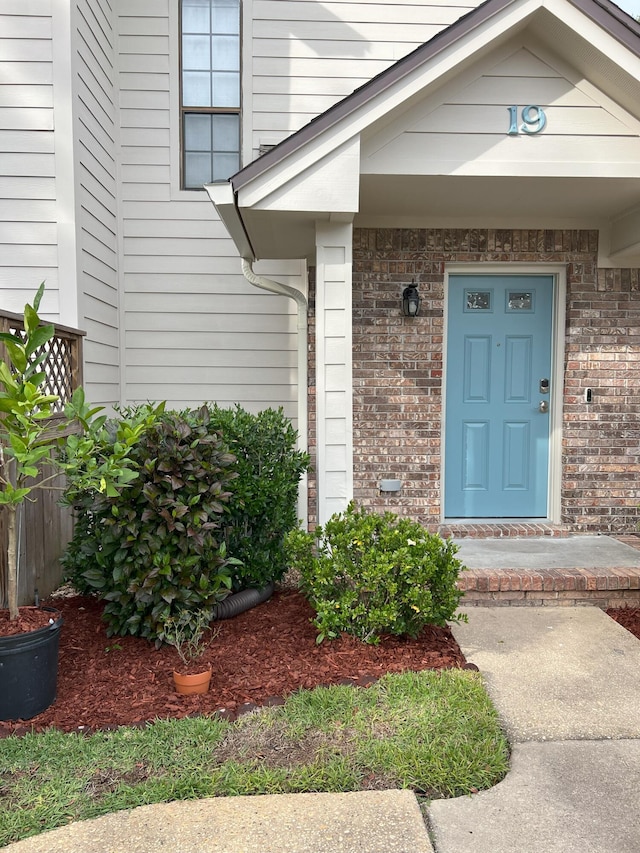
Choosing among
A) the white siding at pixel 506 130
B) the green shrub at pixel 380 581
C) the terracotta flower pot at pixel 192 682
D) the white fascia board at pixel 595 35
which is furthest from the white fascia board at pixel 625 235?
the terracotta flower pot at pixel 192 682

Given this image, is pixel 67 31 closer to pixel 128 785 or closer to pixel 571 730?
pixel 128 785

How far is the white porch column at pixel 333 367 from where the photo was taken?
4.13 meters

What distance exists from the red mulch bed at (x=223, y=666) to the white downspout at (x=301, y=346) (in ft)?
4.79

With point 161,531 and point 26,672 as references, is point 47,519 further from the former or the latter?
point 26,672

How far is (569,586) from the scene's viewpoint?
437 centimetres

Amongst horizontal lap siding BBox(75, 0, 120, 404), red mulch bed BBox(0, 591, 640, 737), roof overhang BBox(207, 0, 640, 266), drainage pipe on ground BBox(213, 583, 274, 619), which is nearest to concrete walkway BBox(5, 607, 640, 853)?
red mulch bed BBox(0, 591, 640, 737)

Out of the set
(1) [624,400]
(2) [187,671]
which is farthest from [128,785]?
(1) [624,400]

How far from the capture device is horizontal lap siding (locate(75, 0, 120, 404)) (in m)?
4.98

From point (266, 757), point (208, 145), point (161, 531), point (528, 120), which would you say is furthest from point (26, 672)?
point (208, 145)


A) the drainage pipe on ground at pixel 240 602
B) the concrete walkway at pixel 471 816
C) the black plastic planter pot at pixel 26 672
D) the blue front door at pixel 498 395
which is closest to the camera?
the concrete walkway at pixel 471 816

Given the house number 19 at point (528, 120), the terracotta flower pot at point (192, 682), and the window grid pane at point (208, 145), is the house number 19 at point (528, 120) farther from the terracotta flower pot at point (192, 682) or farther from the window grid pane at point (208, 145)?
the terracotta flower pot at point (192, 682)

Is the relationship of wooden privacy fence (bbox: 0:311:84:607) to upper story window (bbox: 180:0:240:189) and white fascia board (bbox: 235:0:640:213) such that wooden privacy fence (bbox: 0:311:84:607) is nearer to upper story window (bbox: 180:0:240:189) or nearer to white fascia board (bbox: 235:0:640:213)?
white fascia board (bbox: 235:0:640:213)

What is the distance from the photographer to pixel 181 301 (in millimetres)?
5992

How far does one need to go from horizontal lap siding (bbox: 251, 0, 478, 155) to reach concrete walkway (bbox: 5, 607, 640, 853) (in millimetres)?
5290
